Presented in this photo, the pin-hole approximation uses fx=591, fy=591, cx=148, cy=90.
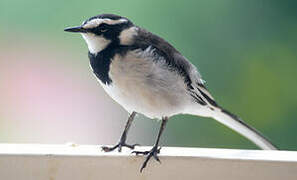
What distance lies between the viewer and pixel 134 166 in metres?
1.35

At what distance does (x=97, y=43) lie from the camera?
1.48 m

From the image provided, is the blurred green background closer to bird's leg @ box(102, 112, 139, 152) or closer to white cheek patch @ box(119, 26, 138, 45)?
bird's leg @ box(102, 112, 139, 152)

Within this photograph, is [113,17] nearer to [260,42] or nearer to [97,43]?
[97,43]

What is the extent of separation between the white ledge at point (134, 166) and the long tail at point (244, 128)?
341 mm

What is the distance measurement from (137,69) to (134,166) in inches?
10.0

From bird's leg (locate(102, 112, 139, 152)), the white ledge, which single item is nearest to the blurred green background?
bird's leg (locate(102, 112, 139, 152))

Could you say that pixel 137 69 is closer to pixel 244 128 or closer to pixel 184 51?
pixel 244 128

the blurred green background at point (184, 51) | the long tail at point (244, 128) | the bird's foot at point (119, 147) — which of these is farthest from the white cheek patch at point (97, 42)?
the blurred green background at point (184, 51)

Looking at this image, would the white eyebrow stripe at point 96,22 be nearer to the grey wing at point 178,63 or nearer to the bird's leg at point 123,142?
the grey wing at point 178,63

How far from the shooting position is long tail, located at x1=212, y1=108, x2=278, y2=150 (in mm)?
1691

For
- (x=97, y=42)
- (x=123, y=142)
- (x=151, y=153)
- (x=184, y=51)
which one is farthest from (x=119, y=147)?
(x=184, y=51)

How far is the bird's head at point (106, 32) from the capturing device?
1430 millimetres

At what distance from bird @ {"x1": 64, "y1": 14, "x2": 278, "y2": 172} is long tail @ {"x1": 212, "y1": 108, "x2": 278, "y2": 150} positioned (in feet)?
0.48

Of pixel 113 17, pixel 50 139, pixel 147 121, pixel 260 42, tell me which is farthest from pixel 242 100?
pixel 113 17
